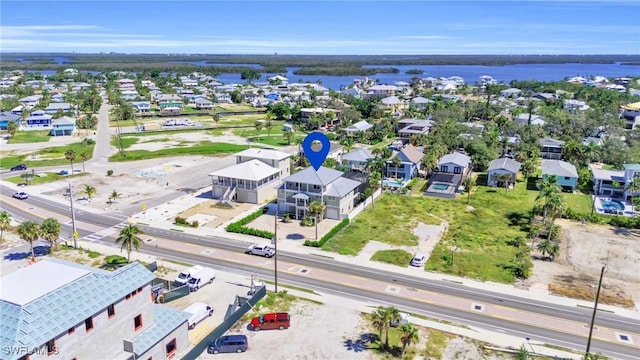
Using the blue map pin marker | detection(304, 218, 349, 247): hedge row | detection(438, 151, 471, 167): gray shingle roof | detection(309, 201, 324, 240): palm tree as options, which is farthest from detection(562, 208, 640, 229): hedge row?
the blue map pin marker

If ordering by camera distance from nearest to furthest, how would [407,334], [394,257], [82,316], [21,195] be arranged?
[82,316] → [407,334] → [394,257] → [21,195]

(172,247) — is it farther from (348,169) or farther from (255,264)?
(348,169)

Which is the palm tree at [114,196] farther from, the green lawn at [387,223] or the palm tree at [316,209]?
the green lawn at [387,223]

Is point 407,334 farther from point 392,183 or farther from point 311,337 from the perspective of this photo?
point 392,183

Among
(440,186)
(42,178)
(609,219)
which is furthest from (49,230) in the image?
(609,219)

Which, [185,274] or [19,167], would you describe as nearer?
[185,274]

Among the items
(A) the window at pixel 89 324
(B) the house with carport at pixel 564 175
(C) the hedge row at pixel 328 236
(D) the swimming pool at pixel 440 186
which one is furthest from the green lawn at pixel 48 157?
(B) the house with carport at pixel 564 175
